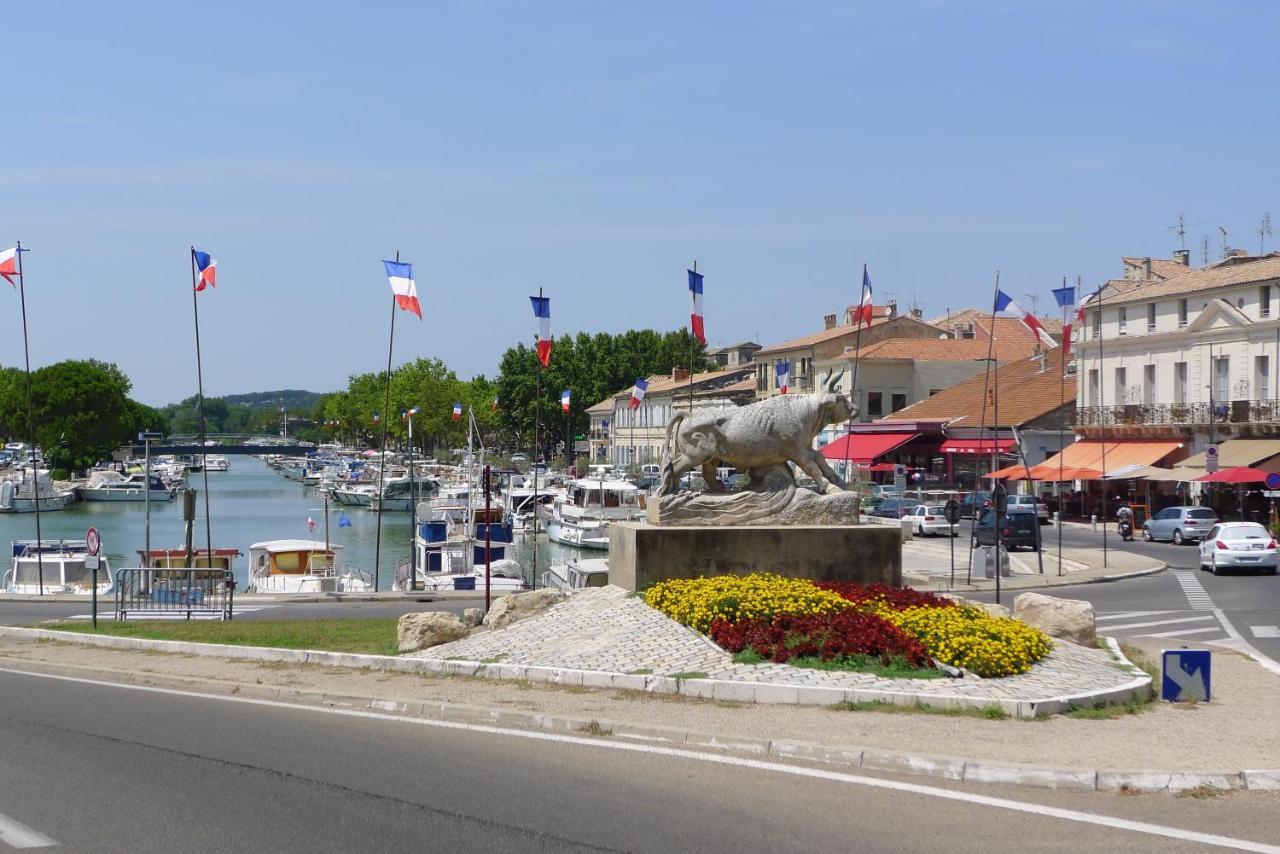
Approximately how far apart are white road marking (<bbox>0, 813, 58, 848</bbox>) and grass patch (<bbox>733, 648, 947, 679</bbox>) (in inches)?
346

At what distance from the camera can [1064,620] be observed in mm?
20266

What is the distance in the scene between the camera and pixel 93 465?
149250 millimetres

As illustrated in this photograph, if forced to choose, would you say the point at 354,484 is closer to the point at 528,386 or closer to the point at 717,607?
the point at 528,386

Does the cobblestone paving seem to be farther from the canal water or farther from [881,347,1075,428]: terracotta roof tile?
[881,347,1075,428]: terracotta roof tile

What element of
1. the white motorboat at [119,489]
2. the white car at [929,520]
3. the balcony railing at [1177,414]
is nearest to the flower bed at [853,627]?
the white car at [929,520]

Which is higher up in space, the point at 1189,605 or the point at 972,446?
the point at 972,446

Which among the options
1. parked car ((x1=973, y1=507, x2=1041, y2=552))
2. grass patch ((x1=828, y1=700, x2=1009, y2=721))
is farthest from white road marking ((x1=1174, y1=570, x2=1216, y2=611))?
grass patch ((x1=828, y1=700, x2=1009, y2=721))

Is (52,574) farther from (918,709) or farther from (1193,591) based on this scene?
(918,709)

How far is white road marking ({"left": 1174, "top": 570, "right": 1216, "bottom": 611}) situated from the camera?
102ft

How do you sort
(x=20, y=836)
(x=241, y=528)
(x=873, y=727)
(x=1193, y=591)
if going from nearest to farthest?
(x=20, y=836), (x=873, y=727), (x=1193, y=591), (x=241, y=528)

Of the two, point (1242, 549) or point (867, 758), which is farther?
point (1242, 549)

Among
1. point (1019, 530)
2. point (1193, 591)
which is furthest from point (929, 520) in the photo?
point (1193, 591)

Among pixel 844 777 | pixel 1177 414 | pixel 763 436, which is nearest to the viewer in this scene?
pixel 844 777

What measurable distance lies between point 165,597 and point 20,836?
21.1m
